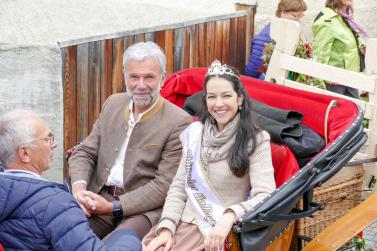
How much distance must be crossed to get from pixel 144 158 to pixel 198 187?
40 centimetres

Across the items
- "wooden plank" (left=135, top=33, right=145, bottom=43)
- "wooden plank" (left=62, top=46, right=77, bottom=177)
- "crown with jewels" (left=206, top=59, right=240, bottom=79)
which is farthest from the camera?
"wooden plank" (left=135, top=33, right=145, bottom=43)

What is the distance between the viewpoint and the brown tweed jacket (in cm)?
395

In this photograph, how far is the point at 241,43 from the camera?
7.64 metres

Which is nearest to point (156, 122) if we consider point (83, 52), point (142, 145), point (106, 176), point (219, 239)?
point (142, 145)

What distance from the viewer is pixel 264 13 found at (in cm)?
817

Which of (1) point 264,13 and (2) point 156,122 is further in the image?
(1) point 264,13

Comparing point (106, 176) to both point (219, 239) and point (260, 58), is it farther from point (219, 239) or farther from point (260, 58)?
point (260, 58)

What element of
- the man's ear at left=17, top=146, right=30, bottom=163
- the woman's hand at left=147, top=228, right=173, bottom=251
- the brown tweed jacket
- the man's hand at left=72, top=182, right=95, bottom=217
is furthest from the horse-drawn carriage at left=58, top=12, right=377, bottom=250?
the man's ear at left=17, top=146, right=30, bottom=163

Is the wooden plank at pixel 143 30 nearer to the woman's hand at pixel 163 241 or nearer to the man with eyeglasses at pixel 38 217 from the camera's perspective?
the woman's hand at pixel 163 241

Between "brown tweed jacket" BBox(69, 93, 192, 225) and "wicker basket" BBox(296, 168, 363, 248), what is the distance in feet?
2.73

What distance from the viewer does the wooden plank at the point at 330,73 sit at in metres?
4.74

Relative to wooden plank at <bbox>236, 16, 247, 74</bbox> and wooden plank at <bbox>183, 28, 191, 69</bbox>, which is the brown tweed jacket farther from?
wooden plank at <bbox>236, 16, 247, 74</bbox>

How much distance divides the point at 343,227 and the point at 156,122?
119 cm

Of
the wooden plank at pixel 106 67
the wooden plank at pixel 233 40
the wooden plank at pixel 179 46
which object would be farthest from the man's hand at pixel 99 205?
the wooden plank at pixel 233 40
